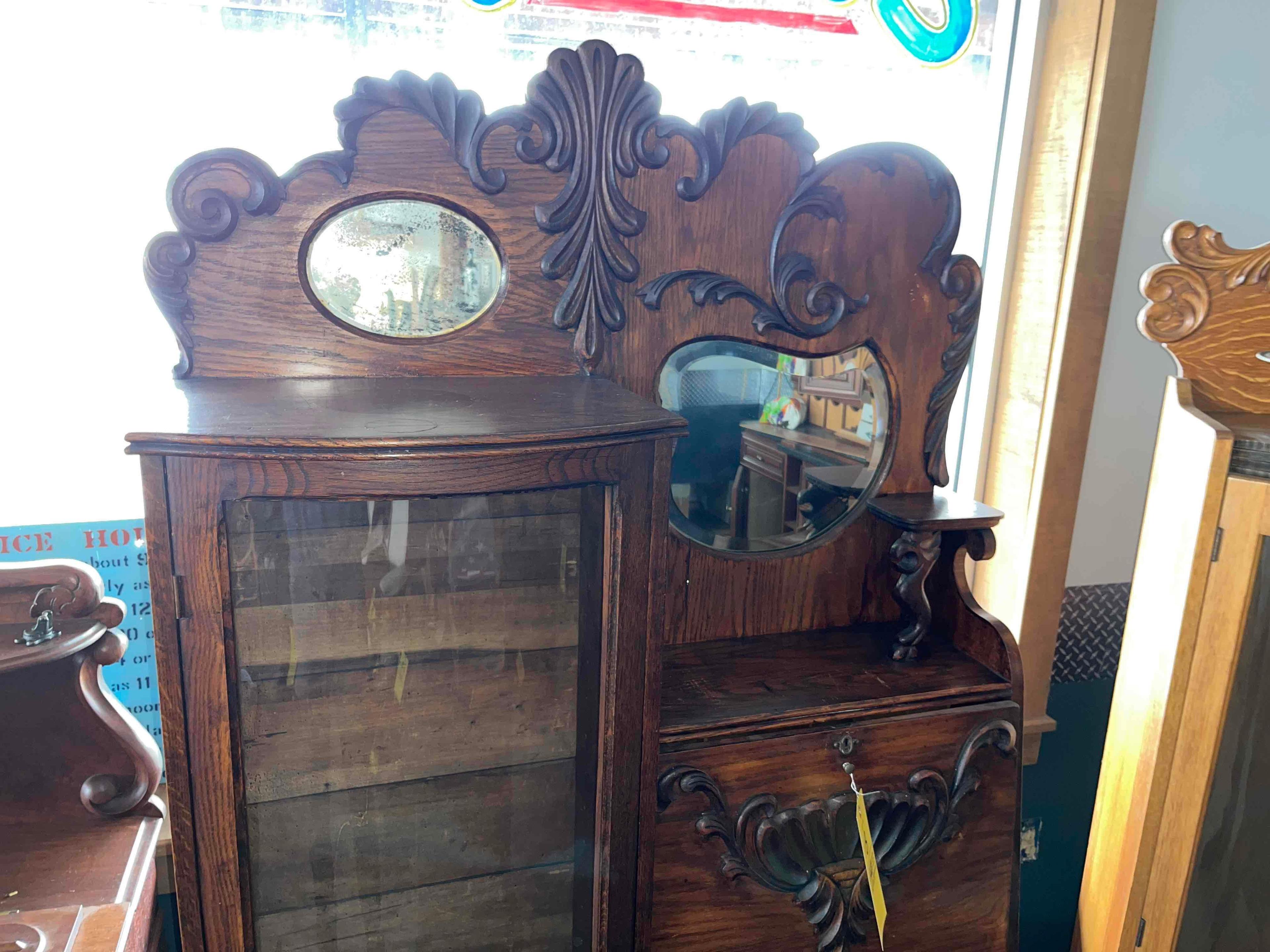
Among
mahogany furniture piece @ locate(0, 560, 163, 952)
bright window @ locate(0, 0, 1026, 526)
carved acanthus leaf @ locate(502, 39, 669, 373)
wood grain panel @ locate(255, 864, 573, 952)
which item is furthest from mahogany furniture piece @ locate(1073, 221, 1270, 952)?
mahogany furniture piece @ locate(0, 560, 163, 952)

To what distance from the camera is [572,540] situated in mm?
1034

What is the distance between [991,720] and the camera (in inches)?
51.9

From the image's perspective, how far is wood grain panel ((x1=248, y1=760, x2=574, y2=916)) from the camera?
1.00 m

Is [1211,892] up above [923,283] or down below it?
below

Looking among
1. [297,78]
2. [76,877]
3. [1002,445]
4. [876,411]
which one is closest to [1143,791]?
[876,411]

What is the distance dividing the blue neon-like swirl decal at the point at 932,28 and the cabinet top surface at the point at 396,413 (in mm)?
1162

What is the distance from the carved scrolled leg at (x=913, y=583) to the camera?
4.41ft

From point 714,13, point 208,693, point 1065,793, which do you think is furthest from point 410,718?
point 1065,793

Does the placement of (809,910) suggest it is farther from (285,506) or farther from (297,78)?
(297,78)

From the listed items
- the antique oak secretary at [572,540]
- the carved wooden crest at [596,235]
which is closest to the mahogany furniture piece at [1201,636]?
the antique oak secretary at [572,540]

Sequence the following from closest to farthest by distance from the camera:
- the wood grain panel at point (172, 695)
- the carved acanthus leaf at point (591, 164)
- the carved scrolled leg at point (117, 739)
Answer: the wood grain panel at point (172, 695)
the carved scrolled leg at point (117, 739)
the carved acanthus leaf at point (591, 164)

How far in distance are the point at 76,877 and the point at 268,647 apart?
38cm

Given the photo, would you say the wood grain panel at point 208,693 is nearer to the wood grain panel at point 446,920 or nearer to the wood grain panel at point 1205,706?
the wood grain panel at point 446,920

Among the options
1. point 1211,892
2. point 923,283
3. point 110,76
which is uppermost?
point 110,76
